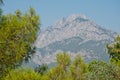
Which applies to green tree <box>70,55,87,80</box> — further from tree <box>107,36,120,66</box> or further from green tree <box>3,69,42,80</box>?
tree <box>107,36,120,66</box>

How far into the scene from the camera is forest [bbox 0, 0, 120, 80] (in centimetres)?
1205

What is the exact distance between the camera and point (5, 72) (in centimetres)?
1245

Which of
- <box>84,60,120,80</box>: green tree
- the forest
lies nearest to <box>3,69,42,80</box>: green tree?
the forest

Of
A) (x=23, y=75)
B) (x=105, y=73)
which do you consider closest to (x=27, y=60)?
(x=105, y=73)

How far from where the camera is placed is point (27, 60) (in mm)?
21203

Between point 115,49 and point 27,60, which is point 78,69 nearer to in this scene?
point 27,60

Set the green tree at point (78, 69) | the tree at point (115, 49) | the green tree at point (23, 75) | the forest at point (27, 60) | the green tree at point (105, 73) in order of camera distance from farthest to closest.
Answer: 1. the tree at point (115, 49)
2. the green tree at point (78, 69)
3. the green tree at point (105, 73)
4. the green tree at point (23, 75)
5. the forest at point (27, 60)

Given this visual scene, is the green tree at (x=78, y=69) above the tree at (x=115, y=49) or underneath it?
underneath

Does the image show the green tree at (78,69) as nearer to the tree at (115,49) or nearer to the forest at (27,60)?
the forest at (27,60)

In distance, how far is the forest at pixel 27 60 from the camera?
474 inches

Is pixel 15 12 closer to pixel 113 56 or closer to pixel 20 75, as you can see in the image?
pixel 20 75

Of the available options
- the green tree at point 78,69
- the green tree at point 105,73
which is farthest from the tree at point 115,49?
the green tree at point 105,73

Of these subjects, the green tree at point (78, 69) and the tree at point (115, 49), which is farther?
the tree at point (115, 49)

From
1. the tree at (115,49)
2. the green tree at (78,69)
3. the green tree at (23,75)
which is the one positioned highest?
the tree at (115,49)
